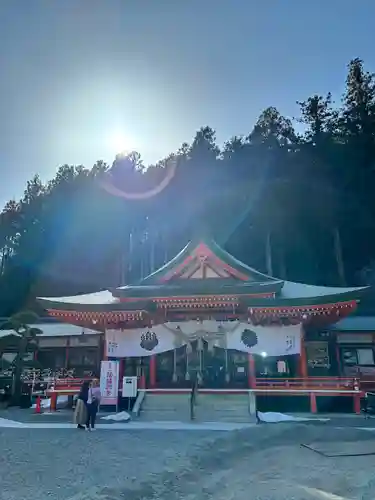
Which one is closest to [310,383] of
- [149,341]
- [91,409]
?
[149,341]

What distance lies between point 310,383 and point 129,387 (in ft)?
19.8

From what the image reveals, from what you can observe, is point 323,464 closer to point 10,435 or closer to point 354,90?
point 10,435

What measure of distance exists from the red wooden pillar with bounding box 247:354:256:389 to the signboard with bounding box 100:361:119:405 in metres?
4.49

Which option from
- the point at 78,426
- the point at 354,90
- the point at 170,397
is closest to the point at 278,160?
the point at 354,90

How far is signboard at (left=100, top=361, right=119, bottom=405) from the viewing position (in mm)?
13258

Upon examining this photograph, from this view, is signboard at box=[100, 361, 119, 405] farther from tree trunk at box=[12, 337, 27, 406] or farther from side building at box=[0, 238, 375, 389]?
tree trunk at box=[12, 337, 27, 406]

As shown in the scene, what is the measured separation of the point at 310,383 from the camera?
44.3 feet

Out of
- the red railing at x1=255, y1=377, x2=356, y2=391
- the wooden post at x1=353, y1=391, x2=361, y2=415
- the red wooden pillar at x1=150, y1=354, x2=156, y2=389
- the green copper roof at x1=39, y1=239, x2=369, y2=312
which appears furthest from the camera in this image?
the red wooden pillar at x1=150, y1=354, x2=156, y2=389

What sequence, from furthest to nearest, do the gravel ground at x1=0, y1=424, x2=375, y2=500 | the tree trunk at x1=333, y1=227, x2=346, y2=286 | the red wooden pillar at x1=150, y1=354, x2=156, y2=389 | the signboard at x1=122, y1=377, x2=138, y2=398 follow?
the tree trunk at x1=333, y1=227, x2=346, y2=286 → the red wooden pillar at x1=150, y1=354, x2=156, y2=389 → the signboard at x1=122, y1=377, x2=138, y2=398 → the gravel ground at x1=0, y1=424, x2=375, y2=500

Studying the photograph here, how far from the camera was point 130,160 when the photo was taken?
37.9 m

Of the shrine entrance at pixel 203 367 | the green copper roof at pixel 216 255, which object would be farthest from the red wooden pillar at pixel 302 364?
the green copper roof at pixel 216 255

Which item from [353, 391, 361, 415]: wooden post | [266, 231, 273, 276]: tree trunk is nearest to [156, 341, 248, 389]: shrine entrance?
[353, 391, 361, 415]: wooden post

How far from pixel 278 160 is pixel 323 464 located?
2824 centimetres

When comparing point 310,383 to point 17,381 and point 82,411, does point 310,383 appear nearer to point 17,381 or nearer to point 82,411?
point 82,411
